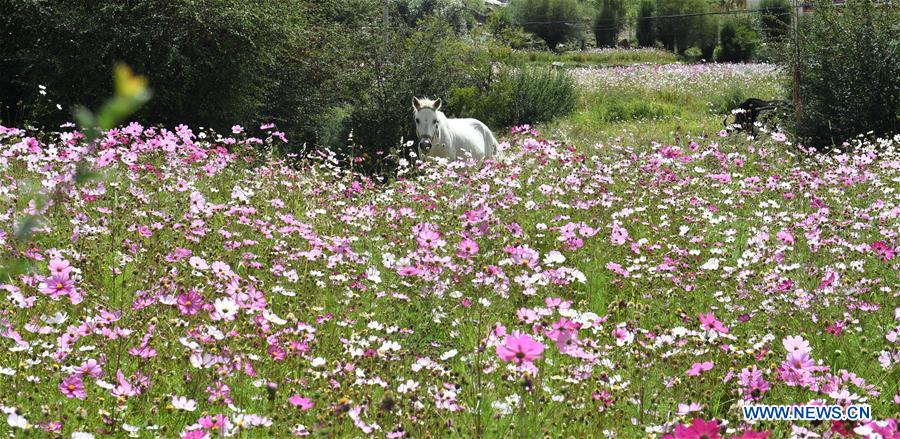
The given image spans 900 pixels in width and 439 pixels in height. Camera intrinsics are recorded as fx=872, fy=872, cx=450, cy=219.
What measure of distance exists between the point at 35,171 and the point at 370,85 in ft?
42.9

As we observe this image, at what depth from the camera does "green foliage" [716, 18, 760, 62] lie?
203ft

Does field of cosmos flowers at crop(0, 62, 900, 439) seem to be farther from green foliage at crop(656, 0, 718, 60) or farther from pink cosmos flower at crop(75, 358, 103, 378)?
green foliage at crop(656, 0, 718, 60)

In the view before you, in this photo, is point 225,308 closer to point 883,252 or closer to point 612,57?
point 883,252

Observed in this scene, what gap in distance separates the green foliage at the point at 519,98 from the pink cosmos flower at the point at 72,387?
55.4ft

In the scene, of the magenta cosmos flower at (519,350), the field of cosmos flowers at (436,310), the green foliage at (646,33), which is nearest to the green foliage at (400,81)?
the field of cosmos flowers at (436,310)

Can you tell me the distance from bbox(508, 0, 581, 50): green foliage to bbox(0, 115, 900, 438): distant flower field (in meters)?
74.5

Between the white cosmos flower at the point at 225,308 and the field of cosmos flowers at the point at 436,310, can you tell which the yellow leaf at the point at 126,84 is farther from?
the white cosmos flower at the point at 225,308

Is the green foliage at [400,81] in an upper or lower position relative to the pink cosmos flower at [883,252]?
upper

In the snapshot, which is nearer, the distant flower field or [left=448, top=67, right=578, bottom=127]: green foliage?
the distant flower field

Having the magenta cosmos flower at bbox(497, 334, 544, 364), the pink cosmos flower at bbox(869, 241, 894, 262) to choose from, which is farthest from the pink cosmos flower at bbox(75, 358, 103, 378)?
the pink cosmos flower at bbox(869, 241, 894, 262)

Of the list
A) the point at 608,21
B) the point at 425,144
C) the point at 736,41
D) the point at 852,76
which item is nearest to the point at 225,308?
the point at 425,144

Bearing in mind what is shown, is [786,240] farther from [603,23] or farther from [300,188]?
[603,23]

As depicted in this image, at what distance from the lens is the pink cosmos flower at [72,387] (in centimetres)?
276

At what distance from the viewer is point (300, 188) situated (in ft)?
26.3
